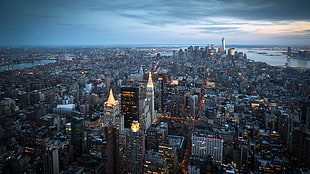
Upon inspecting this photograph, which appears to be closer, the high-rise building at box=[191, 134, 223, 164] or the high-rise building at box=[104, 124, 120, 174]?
the high-rise building at box=[104, 124, 120, 174]

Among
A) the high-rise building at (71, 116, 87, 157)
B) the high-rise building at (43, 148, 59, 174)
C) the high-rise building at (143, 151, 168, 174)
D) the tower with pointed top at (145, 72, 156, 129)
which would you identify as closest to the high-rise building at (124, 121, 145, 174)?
the high-rise building at (143, 151, 168, 174)

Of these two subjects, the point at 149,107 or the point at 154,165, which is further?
the point at 149,107

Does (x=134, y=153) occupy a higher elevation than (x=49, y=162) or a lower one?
higher

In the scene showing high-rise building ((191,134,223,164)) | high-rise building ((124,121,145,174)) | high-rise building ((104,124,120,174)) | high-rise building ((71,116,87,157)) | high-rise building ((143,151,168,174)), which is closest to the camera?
high-rise building ((143,151,168,174))

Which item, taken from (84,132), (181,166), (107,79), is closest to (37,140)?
(84,132)

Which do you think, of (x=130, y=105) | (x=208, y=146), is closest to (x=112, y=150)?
(x=208, y=146)

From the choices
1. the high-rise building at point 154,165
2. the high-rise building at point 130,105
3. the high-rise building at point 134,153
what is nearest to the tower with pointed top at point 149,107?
the high-rise building at point 130,105

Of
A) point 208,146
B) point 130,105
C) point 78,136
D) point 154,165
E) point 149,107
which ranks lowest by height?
point 208,146

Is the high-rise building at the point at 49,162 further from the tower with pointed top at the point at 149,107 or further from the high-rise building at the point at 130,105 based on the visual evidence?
the tower with pointed top at the point at 149,107

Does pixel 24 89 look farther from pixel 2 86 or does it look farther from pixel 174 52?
pixel 174 52

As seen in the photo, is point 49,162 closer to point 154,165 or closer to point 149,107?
point 154,165

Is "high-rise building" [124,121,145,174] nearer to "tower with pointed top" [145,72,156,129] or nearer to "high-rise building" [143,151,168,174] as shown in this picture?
"high-rise building" [143,151,168,174]
